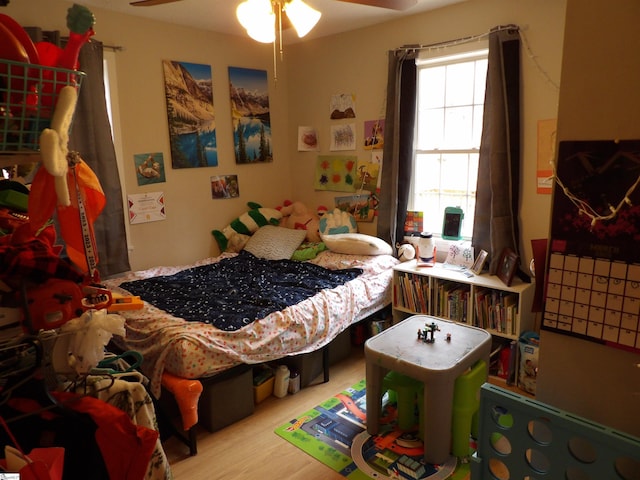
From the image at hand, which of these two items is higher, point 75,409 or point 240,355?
point 75,409

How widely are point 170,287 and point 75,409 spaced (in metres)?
2.18

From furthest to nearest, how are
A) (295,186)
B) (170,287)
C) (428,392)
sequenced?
(295,186) < (170,287) < (428,392)

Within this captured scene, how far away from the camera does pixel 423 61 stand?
3.39 meters

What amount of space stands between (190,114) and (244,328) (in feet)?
6.58

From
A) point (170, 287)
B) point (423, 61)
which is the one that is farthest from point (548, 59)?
point (170, 287)

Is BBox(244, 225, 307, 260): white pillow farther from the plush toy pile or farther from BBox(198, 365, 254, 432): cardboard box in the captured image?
BBox(198, 365, 254, 432): cardboard box

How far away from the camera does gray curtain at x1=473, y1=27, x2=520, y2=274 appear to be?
2.91m

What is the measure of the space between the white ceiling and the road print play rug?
260 centimetres

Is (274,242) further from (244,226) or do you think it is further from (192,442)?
(192,442)

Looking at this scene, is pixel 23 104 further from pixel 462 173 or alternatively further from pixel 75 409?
pixel 462 173

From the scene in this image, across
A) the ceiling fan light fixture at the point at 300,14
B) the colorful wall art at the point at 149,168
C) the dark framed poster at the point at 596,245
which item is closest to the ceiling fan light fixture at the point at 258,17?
the ceiling fan light fixture at the point at 300,14

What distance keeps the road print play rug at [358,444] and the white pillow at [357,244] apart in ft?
3.77

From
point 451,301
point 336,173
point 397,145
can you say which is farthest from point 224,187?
point 451,301

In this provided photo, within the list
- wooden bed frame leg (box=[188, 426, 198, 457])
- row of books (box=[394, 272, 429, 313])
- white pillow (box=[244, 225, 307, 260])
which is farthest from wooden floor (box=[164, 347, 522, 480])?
white pillow (box=[244, 225, 307, 260])
